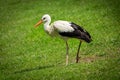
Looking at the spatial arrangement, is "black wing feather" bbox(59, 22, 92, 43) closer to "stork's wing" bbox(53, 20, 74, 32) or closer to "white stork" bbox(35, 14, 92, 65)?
"white stork" bbox(35, 14, 92, 65)

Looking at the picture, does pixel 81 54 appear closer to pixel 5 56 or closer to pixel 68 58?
pixel 68 58

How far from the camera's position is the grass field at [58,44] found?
12.8 meters

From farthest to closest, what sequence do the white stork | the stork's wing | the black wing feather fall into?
the stork's wing, the white stork, the black wing feather

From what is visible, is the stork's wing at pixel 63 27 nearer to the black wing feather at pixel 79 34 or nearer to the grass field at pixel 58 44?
the black wing feather at pixel 79 34

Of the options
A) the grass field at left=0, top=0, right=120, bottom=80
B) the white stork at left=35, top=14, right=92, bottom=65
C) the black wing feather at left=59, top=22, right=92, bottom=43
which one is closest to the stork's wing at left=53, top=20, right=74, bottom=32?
the white stork at left=35, top=14, right=92, bottom=65

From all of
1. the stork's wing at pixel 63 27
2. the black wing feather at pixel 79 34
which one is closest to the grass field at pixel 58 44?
the black wing feather at pixel 79 34

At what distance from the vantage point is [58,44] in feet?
59.4

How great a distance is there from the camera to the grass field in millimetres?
12797

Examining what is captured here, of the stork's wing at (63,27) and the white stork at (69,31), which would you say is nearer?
the white stork at (69,31)

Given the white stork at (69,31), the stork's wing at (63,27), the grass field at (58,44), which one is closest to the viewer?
the grass field at (58,44)

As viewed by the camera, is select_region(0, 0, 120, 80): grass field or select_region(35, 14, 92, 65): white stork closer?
select_region(0, 0, 120, 80): grass field

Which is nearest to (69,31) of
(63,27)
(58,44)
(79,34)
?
(63,27)

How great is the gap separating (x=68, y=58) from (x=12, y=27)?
28.4 ft

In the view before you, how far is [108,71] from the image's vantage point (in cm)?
1202
